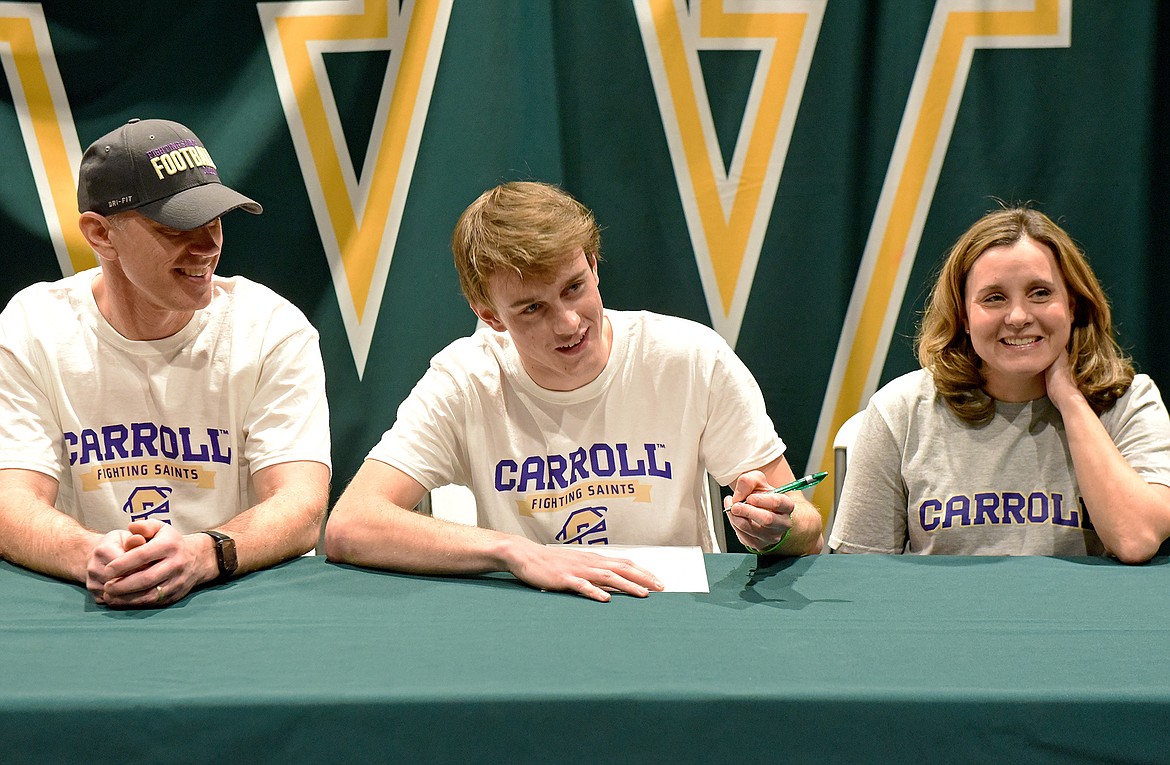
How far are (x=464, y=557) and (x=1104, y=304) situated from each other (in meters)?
1.25

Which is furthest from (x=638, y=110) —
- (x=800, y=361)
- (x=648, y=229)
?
(x=800, y=361)

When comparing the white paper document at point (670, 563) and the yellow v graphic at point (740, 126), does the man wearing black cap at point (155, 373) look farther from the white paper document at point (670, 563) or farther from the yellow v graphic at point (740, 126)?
the yellow v graphic at point (740, 126)

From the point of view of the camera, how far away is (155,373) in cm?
200

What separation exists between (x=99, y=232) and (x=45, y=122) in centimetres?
91

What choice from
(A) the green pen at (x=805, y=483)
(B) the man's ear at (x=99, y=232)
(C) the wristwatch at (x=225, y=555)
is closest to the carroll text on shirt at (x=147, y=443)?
(B) the man's ear at (x=99, y=232)

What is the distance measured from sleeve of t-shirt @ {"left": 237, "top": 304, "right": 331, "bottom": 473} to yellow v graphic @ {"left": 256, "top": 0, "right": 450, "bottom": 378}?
0.66 meters

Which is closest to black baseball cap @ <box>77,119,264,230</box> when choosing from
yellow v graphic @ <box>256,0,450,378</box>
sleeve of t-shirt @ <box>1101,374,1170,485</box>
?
yellow v graphic @ <box>256,0,450,378</box>

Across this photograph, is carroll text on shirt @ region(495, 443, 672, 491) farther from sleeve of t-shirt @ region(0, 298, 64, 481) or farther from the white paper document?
sleeve of t-shirt @ region(0, 298, 64, 481)

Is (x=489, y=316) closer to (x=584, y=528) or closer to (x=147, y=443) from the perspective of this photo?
(x=584, y=528)

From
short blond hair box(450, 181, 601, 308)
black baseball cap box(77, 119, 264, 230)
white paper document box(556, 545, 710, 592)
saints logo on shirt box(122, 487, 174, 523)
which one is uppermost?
black baseball cap box(77, 119, 264, 230)

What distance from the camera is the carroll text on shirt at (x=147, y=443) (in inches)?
77.7

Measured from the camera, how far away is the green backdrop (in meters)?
2.62

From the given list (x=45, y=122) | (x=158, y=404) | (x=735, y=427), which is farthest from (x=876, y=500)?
(x=45, y=122)

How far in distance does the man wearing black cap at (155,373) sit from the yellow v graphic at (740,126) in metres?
1.08
